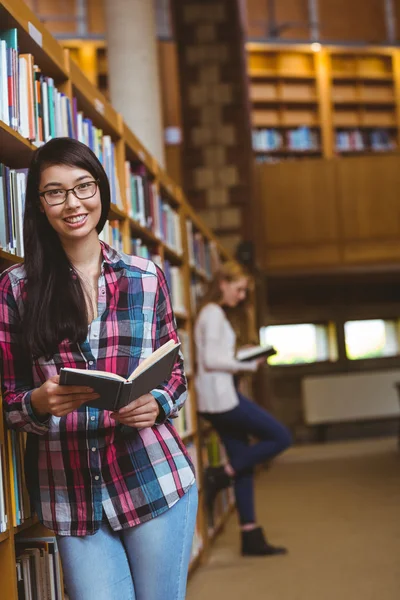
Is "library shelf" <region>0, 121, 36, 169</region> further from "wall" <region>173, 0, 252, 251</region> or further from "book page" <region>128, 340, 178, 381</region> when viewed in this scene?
"wall" <region>173, 0, 252, 251</region>

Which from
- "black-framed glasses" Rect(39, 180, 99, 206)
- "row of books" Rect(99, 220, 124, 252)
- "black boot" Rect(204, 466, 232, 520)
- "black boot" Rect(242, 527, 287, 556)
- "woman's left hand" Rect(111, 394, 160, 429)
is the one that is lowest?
"black boot" Rect(242, 527, 287, 556)

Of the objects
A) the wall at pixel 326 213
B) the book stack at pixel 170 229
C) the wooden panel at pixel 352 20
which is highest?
the wooden panel at pixel 352 20

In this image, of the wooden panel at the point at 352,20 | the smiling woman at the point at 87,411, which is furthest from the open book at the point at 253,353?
the wooden panel at the point at 352,20

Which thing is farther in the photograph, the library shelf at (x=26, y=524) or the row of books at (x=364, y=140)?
the row of books at (x=364, y=140)

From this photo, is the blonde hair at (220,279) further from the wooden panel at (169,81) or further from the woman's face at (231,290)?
the wooden panel at (169,81)

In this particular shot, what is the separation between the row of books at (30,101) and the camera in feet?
6.78

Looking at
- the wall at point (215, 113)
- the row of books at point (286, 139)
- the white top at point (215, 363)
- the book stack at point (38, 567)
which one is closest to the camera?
the book stack at point (38, 567)

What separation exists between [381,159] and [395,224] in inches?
31.7

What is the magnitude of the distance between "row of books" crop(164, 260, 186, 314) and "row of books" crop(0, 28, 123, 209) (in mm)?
1731

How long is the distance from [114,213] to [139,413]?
1.57 m

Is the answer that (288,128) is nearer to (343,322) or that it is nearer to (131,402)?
(343,322)

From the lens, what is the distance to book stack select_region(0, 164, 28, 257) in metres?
2.01

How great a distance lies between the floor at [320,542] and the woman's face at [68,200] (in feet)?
7.64

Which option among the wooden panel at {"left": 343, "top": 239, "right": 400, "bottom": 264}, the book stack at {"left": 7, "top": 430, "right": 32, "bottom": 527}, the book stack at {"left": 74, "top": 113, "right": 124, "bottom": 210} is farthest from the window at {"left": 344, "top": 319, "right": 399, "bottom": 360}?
the book stack at {"left": 7, "top": 430, "right": 32, "bottom": 527}
